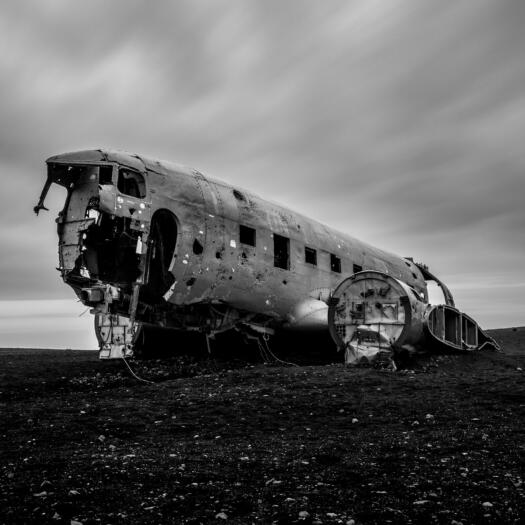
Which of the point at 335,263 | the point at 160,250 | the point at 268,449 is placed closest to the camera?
the point at 268,449

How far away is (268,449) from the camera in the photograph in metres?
6.66

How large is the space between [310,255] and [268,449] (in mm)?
10987

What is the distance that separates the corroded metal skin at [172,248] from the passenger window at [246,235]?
0.13 feet

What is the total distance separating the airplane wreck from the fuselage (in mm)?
28

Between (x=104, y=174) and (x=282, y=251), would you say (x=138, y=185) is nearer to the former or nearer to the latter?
(x=104, y=174)

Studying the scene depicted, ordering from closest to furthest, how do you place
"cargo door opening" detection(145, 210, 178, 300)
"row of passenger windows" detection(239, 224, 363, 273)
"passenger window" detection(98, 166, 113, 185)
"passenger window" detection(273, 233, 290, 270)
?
"passenger window" detection(98, 166, 113, 185) < "cargo door opening" detection(145, 210, 178, 300) < "row of passenger windows" detection(239, 224, 363, 273) < "passenger window" detection(273, 233, 290, 270)

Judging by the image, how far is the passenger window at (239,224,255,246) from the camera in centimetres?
1465

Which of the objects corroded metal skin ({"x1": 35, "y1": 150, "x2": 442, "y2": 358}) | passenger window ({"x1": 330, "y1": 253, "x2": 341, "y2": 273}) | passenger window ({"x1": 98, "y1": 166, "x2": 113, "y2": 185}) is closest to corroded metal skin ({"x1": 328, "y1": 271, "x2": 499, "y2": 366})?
corroded metal skin ({"x1": 35, "y1": 150, "x2": 442, "y2": 358})

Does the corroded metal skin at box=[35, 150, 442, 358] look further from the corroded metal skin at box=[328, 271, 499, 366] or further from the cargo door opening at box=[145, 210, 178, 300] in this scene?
the corroded metal skin at box=[328, 271, 499, 366]

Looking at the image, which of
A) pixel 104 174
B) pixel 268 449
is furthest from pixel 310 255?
pixel 268 449

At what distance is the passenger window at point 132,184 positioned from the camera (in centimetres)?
1261

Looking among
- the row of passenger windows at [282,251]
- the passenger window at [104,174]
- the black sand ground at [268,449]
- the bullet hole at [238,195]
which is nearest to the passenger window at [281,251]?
the row of passenger windows at [282,251]

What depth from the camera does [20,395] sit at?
1092 cm

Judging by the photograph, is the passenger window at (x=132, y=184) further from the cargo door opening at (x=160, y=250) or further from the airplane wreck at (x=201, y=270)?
the cargo door opening at (x=160, y=250)
